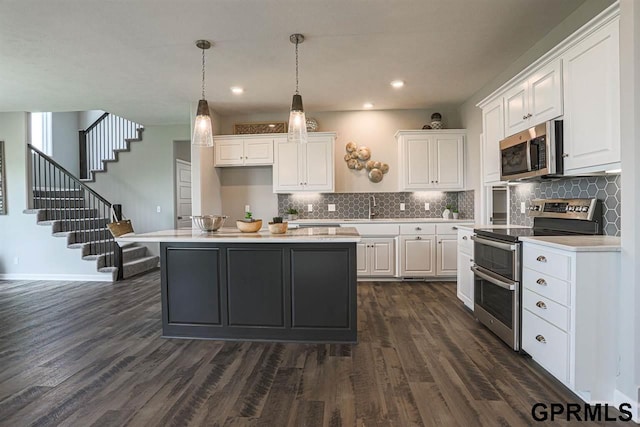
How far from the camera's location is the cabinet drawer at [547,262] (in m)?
2.08

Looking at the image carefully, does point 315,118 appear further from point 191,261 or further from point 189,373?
point 189,373

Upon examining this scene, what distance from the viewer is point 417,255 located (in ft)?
16.8

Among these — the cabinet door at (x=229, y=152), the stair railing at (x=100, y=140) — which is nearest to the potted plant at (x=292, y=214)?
the cabinet door at (x=229, y=152)

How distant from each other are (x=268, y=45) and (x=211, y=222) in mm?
1778

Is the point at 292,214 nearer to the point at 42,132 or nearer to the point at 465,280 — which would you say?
the point at 465,280

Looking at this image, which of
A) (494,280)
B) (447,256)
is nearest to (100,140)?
(447,256)

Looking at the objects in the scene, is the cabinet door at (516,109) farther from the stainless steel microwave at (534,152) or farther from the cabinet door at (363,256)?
the cabinet door at (363,256)

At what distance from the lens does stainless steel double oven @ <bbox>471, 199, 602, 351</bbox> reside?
261cm

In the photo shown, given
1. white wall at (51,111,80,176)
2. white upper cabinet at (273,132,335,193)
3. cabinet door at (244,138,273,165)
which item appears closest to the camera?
white upper cabinet at (273,132,335,193)

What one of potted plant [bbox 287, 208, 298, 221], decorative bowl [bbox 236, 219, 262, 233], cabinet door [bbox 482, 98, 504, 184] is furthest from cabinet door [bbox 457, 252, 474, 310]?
potted plant [bbox 287, 208, 298, 221]

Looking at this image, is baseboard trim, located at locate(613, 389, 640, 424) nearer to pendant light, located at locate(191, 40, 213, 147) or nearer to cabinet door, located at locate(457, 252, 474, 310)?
cabinet door, located at locate(457, 252, 474, 310)

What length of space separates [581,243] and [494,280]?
90 centimetres

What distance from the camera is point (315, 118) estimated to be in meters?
5.80

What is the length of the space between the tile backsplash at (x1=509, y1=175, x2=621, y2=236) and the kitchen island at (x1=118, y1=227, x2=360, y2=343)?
179 cm
